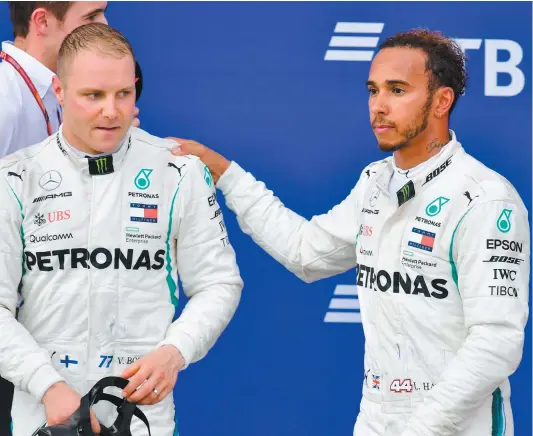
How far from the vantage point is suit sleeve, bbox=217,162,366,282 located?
320 centimetres

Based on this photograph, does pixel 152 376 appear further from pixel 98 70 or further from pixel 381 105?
pixel 381 105

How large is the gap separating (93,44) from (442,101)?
886 mm

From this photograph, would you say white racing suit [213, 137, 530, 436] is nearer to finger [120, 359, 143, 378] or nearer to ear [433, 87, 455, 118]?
ear [433, 87, 455, 118]

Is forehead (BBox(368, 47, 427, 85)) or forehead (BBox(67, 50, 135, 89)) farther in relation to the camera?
forehead (BBox(368, 47, 427, 85))

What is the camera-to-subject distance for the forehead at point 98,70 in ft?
8.97

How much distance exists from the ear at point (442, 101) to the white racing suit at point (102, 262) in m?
0.63

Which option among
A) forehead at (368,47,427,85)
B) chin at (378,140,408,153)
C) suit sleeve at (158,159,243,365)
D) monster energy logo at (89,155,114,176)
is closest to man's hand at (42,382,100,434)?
suit sleeve at (158,159,243,365)

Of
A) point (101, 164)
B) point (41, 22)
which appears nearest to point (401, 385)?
point (101, 164)

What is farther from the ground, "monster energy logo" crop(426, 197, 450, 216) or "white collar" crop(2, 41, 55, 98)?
"white collar" crop(2, 41, 55, 98)

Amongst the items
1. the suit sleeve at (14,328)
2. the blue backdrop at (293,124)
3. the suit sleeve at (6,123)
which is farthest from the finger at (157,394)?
the blue backdrop at (293,124)

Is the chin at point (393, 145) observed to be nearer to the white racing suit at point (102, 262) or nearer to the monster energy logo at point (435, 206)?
the monster energy logo at point (435, 206)

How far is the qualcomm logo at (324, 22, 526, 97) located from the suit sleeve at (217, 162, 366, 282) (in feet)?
2.87

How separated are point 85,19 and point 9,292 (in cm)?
108

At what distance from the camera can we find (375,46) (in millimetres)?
4043
